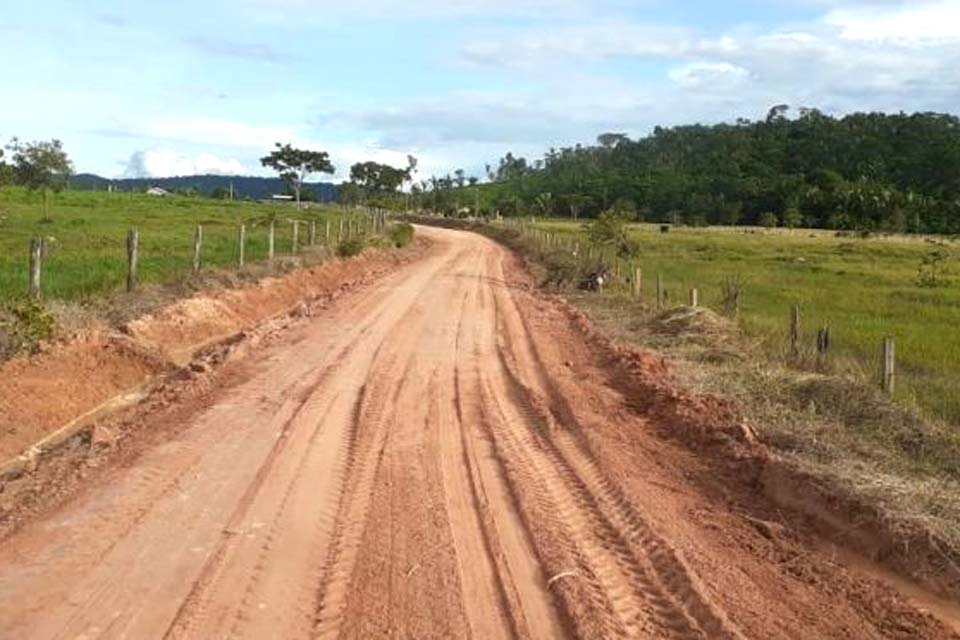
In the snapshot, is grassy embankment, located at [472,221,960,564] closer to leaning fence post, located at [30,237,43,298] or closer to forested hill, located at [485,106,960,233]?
leaning fence post, located at [30,237,43,298]

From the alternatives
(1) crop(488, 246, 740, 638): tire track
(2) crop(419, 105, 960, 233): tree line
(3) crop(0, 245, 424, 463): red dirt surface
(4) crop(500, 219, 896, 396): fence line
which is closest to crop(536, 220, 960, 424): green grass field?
(4) crop(500, 219, 896, 396): fence line

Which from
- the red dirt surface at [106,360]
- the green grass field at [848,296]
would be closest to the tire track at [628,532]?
the green grass field at [848,296]

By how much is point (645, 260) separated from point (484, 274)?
554 inches

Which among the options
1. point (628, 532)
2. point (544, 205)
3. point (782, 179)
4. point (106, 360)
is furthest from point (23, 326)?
point (544, 205)

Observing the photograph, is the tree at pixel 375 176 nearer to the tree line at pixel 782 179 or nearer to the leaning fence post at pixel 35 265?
the tree line at pixel 782 179

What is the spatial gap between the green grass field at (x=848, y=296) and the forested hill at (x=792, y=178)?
1264 inches

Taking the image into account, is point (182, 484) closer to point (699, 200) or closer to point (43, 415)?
point (43, 415)

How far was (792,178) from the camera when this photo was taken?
96.3 metres

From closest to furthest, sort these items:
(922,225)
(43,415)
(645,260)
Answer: (43,415)
(645,260)
(922,225)

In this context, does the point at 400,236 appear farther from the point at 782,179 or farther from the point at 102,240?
the point at 782,179

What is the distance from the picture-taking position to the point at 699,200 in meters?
97.7

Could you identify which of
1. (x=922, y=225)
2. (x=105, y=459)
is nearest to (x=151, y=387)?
(x=105, y=459)

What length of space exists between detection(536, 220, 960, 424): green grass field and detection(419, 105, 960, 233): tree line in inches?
916

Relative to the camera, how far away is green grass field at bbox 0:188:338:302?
1859cm
